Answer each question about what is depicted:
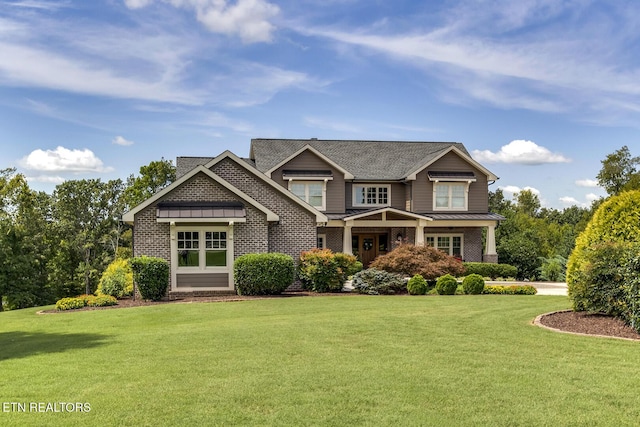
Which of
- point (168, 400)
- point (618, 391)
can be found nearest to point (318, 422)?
A: point (168, 400)

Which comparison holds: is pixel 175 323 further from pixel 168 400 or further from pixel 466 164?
pixel 466 164

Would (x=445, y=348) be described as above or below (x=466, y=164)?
below

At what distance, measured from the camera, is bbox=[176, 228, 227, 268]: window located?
22.1m

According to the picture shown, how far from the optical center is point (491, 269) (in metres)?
33.2

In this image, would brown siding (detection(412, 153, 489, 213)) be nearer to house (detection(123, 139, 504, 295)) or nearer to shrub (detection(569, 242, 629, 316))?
house (detection(123, 139, 504, 295))

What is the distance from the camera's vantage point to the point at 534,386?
719 centimetres

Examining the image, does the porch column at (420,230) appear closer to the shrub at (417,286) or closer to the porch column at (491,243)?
the porch column at (491,243)

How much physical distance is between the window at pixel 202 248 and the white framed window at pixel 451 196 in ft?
57.7

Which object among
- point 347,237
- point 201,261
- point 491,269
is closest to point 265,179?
point 201,261

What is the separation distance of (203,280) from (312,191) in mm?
13874

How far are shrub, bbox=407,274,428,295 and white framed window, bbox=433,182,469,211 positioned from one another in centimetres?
1546

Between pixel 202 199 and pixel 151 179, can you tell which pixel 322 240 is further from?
pixel 151 179

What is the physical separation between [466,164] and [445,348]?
28.4m

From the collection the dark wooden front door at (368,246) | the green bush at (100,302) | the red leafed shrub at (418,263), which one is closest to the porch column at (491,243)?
the dark wooden front door at (368,246)
